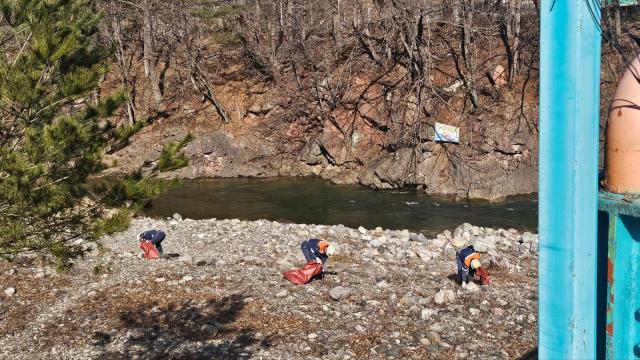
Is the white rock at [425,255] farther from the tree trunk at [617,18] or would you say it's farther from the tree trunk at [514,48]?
the tree trunk at [514,48]

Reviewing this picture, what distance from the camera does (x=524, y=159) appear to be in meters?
20.8

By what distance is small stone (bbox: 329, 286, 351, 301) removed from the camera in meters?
8.70

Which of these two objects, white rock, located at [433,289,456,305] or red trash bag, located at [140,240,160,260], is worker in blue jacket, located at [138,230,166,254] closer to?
red trash bag, located at [140,240,160,260]

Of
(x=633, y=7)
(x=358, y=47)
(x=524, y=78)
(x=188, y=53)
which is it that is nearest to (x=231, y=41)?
(x=188, y=53)

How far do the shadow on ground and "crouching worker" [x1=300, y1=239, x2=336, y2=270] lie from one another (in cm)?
153

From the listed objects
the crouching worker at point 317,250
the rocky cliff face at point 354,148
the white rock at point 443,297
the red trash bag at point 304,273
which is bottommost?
the white rock at point 443,297

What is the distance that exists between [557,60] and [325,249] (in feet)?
25.3

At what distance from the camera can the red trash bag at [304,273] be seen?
9.30 m

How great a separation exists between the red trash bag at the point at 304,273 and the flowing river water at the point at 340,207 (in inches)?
261

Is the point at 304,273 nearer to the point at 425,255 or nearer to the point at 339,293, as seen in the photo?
the point at 339,293

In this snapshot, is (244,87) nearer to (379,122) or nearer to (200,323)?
(379,122)

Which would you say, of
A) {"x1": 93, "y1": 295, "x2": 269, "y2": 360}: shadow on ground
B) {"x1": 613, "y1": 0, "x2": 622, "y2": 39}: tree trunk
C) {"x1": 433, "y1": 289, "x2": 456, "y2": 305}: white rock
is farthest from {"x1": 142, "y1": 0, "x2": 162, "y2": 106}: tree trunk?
Answer: {"x1": 613, "y1": 0, "x2": 622, "y2": 39}: tree trunk

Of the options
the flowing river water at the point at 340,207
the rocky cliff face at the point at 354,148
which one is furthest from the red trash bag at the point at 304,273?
the rocky cliff face at the point at 354,148

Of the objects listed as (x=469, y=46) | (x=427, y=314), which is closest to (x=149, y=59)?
(x=469, y=46)
